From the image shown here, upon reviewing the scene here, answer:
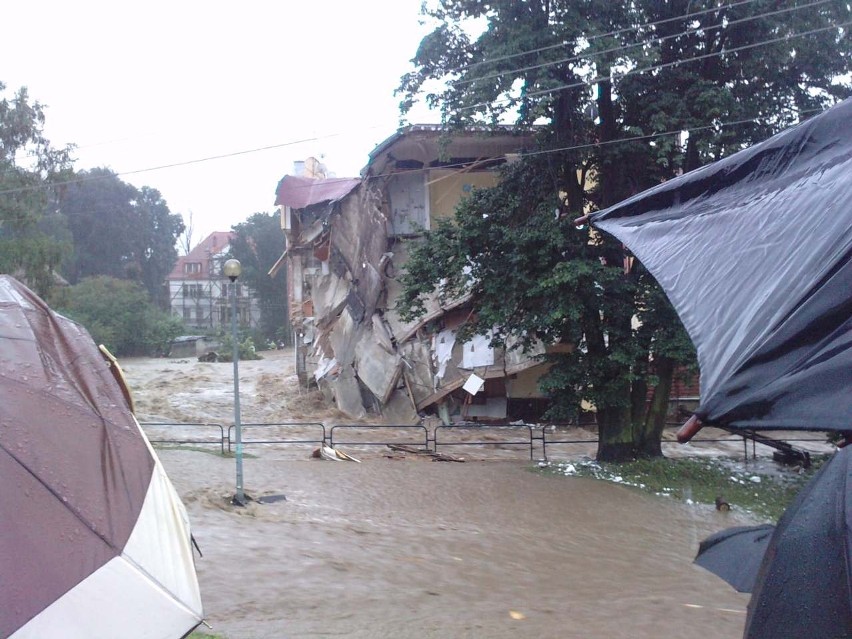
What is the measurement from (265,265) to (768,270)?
67258 millimetres

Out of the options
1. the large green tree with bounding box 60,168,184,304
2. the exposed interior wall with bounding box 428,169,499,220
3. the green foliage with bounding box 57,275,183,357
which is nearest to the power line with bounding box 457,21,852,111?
the exposed interior wall with bounding box 428,169,499,220

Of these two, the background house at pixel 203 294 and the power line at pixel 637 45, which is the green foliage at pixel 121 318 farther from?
the power line at pixel 637 45

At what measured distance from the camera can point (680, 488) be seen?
1634 cm

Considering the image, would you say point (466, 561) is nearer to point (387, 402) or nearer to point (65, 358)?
point (65, 358)

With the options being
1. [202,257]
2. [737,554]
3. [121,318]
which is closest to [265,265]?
[202,257]

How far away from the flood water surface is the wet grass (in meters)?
0.61

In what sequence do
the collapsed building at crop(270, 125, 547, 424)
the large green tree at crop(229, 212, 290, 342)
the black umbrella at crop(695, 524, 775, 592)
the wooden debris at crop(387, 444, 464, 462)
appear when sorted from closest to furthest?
the black umbrella at crop(695, 524, 775, 592)
the wooden debris at crop(387, 444, 464, 462)
the collapsed building at crop(270, 125, 547, 424)
the large green tree at crop(229, 212, 290, 342)

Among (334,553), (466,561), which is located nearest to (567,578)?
(466,561)

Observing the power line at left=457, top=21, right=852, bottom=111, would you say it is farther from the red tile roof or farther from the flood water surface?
the red tile roof

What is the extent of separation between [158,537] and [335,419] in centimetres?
2363

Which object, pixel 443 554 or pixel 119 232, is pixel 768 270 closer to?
pixel 443 554

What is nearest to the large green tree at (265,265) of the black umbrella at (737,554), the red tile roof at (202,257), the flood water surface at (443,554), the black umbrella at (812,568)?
the red tile roof at (202,257)

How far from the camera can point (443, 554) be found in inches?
419

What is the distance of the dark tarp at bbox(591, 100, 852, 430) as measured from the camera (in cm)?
252
